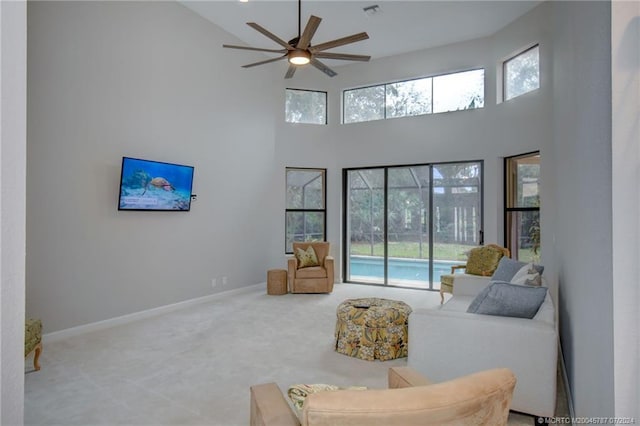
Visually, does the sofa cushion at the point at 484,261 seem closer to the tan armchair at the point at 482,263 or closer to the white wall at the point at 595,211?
the tan armchair at the point at 482,263

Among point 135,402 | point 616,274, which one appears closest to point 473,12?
point 616,274

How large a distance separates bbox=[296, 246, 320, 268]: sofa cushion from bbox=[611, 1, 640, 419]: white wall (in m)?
5.81

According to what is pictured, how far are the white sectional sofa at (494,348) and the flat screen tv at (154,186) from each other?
376 centimetres

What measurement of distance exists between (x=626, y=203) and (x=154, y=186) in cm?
503

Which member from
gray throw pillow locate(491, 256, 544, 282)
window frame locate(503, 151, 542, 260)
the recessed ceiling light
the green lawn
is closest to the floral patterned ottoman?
gray throw pillow locate(491, 256, 544, 282)

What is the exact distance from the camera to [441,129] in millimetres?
6707

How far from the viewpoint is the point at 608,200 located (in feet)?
3.84

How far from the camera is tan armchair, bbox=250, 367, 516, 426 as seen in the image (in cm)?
100

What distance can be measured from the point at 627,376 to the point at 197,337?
3938 millimetres

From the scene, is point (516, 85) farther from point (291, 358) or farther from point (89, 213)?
point (89, 213)

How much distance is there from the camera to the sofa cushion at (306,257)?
6711mm

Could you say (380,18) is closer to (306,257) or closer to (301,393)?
Result: (306,257)

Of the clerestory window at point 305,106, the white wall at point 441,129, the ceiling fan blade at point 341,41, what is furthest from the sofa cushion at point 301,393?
the clerestory window at point 305,106

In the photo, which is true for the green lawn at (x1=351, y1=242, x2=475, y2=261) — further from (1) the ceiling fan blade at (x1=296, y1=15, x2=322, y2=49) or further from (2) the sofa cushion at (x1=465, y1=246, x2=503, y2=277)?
(1) the ceiling fan blade at (x1=296, y1=15, x2=322, y2=49)
